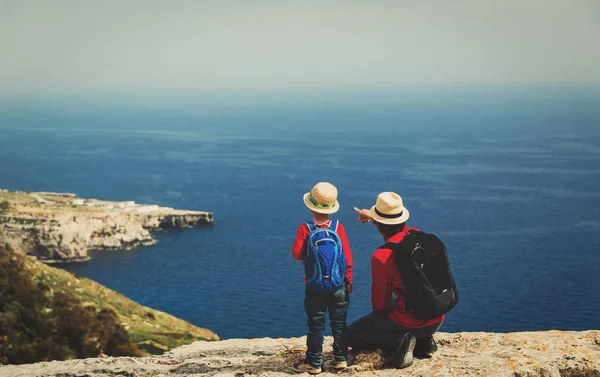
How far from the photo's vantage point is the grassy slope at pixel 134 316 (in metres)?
40.0

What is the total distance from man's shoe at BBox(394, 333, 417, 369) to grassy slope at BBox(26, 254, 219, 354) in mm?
27816

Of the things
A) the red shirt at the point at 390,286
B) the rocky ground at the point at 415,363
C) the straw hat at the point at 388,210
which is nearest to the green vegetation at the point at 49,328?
the rocky ground at the point at 415,363

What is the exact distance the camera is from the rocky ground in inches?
383

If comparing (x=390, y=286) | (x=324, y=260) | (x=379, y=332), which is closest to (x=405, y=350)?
(x=379, y=332)

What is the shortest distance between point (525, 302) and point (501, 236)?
88.6 ft

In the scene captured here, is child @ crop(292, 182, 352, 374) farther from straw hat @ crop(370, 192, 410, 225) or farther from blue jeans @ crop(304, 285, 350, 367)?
straw hat @ crop(370, 192, 410, 225)

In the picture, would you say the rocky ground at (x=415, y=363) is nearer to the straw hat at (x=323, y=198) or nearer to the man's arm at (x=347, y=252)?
the man's arm at (x=347, y=252)

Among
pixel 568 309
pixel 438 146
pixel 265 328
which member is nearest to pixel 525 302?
pixel 568 309

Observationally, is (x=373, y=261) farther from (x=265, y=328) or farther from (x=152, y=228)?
(x=152, y=228)

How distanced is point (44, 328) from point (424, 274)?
2088cm

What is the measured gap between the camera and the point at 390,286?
9.60m

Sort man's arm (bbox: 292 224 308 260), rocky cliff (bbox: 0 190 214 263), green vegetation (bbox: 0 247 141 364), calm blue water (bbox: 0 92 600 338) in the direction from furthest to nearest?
1. rocky cliff (bbox: 0 190 214 263)
2. calm blue water (bbox: 0 92 600 338)
3. green vegetation (bbox: 0 247 141 364)
4. man's arm (bbox: 292 224 308 260)

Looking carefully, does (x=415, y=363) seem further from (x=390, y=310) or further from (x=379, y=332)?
(x=390, y=310)

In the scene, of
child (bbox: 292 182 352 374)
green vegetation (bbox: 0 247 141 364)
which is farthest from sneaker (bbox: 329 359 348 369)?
green vegetation (bbox: 0 247 141 364)
